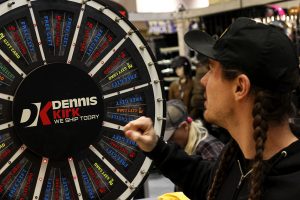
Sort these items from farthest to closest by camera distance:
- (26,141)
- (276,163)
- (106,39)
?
1. (106,39)
2. (26,141)
3. (276,163)

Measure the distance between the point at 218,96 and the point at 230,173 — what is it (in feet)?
0.73

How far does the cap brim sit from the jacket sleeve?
0.90ft

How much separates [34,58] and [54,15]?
5.0 inches

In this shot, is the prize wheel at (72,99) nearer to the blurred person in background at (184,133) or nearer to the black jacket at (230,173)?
the black jacket at (230,173)

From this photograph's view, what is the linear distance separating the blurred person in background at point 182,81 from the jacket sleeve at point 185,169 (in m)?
3.92

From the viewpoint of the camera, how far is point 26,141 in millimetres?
1267

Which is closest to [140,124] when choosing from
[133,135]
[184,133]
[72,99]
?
[133,135]

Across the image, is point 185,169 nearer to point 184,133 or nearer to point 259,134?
point 259,134

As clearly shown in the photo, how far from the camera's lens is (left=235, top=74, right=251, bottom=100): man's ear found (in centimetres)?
113

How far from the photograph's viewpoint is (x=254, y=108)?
3.67ft

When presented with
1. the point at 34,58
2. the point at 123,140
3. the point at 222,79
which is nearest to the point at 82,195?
the point at 123,140

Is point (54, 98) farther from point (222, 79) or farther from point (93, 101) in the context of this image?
point (222, 79)

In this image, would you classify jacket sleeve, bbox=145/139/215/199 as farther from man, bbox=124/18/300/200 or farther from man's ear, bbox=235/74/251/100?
man's ear, bbox=235/74/251/100

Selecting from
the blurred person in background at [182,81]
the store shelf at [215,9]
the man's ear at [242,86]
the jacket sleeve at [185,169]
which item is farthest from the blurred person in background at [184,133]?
the blurred person in background at [182,81]
